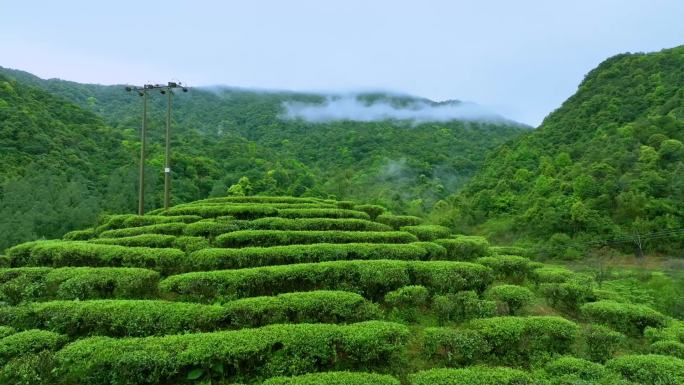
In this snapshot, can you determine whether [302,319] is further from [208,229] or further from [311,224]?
[208,229]

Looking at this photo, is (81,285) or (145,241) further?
(145,241)

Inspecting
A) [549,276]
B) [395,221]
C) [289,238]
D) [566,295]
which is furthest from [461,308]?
[395,221]

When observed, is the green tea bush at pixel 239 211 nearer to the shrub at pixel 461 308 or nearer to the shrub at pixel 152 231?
the shrub at pixel 152 231

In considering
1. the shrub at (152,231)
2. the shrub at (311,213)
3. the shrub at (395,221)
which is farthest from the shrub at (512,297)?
the shrub at (152,231)

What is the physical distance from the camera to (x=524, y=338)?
27.9 feet

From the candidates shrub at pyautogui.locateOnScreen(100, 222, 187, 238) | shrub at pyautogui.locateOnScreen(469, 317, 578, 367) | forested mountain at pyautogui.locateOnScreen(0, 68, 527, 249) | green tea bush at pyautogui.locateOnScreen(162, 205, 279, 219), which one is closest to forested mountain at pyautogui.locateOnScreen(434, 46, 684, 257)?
forested mountain at pyautogui.locateOnScreen(0, 68, 527, 249)

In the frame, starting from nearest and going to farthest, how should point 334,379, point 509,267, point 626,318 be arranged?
point 334,379, point 626,318, point 509,267

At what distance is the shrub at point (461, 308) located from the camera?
31.2 ft

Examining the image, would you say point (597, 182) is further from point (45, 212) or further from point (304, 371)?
point (45, 212)

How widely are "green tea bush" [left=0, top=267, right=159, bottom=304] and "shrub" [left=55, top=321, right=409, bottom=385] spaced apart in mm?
2601

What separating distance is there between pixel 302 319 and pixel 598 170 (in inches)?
1505

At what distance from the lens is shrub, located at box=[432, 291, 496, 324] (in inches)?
375

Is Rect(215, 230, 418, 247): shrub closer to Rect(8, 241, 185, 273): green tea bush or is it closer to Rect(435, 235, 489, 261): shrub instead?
Rect(8, 241, 185, 273): green tea bush

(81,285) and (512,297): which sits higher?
(512,297)
